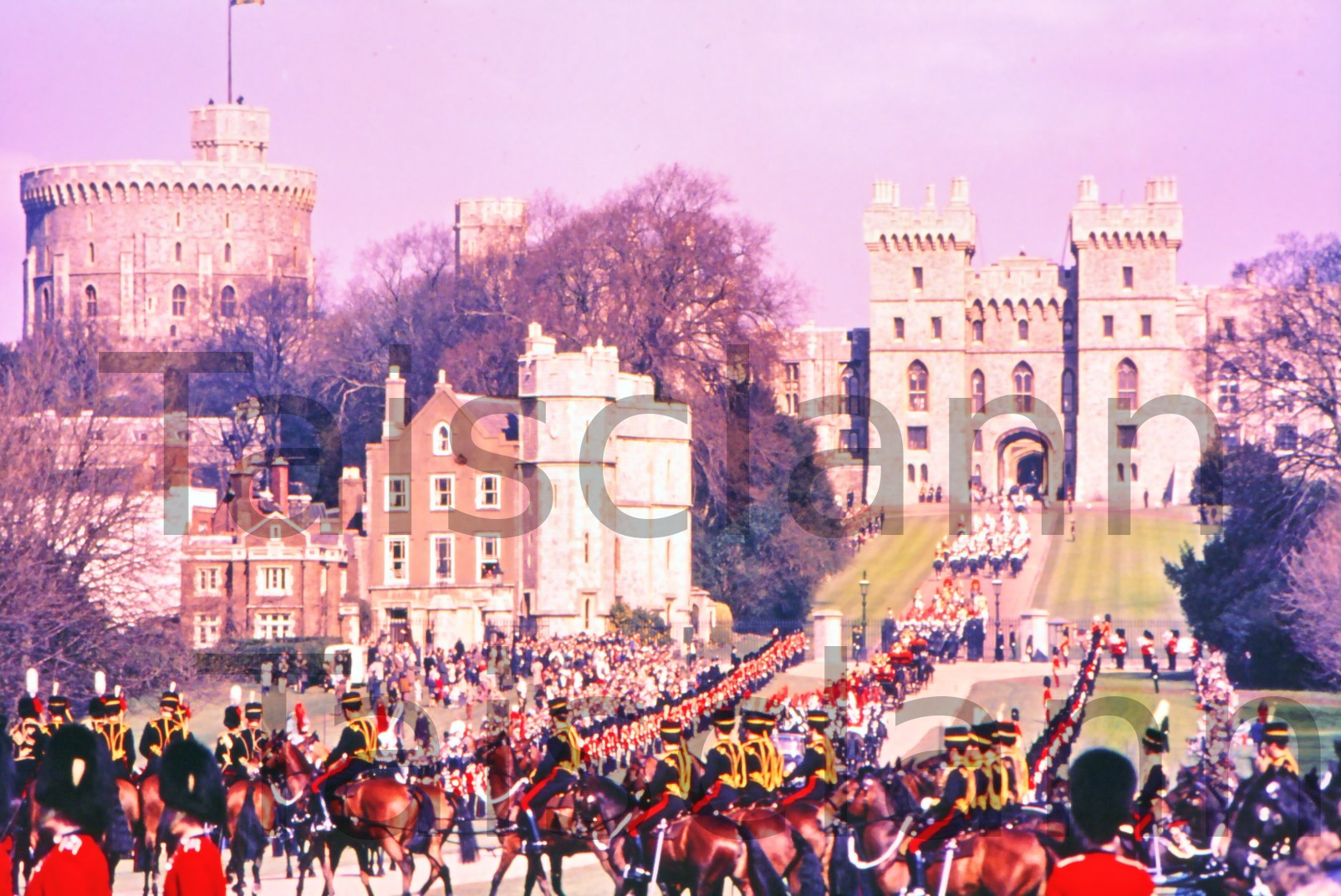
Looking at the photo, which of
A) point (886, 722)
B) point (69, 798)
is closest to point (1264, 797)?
point (69, 798)

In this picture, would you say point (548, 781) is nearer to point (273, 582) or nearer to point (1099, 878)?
point (1099, 878)

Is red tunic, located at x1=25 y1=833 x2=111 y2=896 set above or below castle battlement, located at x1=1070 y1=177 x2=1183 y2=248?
below

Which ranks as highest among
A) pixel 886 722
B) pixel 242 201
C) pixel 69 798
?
pixel 242 201

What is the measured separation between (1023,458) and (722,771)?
8320cm

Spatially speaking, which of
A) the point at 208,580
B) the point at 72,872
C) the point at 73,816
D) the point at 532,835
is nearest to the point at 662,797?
the point at 532,835

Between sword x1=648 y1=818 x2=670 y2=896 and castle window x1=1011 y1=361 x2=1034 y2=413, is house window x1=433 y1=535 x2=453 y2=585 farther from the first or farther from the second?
castle window x1=1011 y1=361 x2=1034 y2=413

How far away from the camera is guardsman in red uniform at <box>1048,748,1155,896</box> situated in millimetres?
10867

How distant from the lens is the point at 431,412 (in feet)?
201

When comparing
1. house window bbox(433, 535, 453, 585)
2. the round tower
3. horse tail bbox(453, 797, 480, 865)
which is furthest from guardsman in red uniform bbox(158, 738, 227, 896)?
the round tower

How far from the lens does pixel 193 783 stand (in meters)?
12.8

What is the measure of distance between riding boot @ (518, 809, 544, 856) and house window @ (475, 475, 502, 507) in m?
38.6

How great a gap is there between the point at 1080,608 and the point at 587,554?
1245cm

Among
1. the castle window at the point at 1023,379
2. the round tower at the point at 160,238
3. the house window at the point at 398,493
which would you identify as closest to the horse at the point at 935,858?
the house window at the point at 398,493

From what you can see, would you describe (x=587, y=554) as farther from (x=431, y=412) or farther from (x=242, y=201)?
(x=242, y=201)
